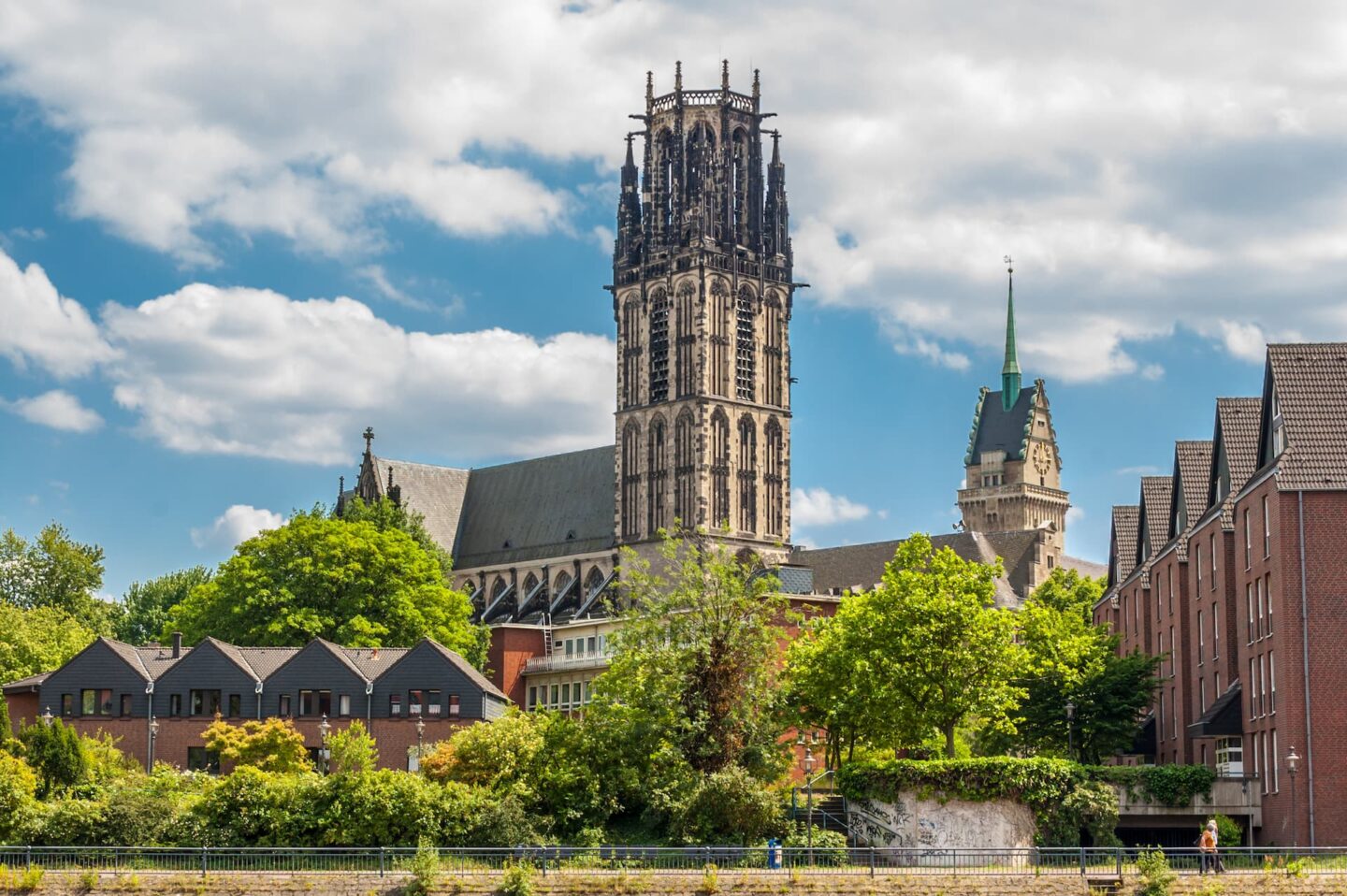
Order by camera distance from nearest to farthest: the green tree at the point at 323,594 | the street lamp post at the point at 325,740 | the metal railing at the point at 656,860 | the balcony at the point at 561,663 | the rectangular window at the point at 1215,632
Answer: the metal railing at the point at 656,860, the rectangular window at the point at 1215,632, the street lamp post at the point at 325,740, the green tree at the point at 323,594, the balcony at the point at 561,663

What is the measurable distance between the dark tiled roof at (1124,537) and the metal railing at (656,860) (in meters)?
38.0

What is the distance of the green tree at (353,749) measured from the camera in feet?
275

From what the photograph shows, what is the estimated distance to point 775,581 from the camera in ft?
249

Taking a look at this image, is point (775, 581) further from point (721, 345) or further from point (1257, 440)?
point (721, 345)

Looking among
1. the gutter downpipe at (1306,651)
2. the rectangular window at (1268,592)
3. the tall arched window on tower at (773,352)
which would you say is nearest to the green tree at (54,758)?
the rectangular window at (1268,592)

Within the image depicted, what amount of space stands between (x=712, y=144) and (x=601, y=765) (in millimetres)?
100941

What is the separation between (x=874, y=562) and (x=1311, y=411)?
96.8 meters

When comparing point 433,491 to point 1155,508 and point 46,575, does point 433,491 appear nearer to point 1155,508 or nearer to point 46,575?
point 46,575

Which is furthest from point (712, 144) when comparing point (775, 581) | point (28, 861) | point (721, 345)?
point (28, 861)

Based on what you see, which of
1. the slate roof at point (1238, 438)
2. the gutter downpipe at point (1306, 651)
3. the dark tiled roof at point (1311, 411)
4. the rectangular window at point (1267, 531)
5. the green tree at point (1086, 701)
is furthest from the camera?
the green tree at point (1086, 701)

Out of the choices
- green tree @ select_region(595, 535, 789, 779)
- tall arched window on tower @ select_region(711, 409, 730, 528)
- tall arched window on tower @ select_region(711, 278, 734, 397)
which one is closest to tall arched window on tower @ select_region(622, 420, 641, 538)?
tall arched window on tower @ select_region(711, 409, 730, 528)

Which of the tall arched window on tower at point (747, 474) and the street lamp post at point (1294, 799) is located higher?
the tall arched window on tower at point (747, 474)

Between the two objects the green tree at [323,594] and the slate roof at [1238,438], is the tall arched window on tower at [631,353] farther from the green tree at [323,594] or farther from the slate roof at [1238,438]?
the slate roof at [1238,438]

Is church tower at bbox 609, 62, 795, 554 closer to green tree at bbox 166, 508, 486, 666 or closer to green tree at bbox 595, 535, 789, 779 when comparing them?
green tree at bbox 166, 508, 486, 666
